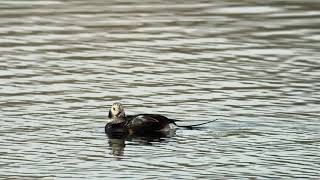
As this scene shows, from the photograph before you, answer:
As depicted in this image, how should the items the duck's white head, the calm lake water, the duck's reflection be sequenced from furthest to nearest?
the duck's white head
the duck's reflection
the calm lake water

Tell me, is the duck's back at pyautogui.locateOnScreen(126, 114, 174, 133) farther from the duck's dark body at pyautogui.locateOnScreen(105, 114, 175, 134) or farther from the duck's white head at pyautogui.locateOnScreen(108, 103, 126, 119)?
the duck's white head at pyautogui.locateOnScreen(108, 103, 126, 119)

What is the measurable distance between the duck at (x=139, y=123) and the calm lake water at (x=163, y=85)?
0.19m

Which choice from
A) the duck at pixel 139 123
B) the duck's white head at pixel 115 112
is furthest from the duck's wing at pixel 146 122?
the duck's white head at pixel 115 112

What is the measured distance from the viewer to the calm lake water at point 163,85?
15102mm

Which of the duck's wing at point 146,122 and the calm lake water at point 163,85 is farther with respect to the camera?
the duck's wing at point 146,122

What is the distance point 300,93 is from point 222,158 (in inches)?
173

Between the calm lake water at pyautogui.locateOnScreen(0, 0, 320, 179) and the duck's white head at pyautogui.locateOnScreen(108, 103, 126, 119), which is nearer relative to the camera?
the calm lake water at pyautogui.locateOnScreen(0, 0, 320, 179)

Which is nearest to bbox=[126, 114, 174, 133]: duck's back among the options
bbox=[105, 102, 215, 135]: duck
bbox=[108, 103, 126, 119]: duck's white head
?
bbox=[105, 102, 215, 135]: duck

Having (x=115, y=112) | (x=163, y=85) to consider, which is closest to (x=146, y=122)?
(x=115, y=112)

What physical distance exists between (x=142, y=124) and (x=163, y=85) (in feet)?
10.6

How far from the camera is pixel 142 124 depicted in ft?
55.8

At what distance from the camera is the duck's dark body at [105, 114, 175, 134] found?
16.9m

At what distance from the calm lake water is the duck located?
0.61ft

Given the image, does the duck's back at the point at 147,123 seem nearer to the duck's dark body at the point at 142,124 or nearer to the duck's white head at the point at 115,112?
the duck's dark body at the point at 142,124
